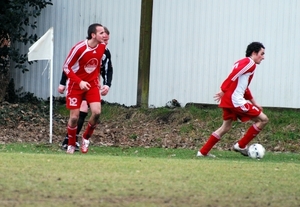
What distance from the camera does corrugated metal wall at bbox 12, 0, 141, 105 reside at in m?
17.9

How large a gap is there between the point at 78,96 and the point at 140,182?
4.15 m

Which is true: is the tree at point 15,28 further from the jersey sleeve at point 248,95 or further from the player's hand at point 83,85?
the jersey sleeve at point 248,95

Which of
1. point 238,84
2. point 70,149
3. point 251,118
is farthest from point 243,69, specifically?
point 70,149

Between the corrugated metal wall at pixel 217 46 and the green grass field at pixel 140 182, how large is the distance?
20.1ft

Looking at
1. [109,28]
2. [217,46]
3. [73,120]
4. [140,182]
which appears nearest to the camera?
[140,182]

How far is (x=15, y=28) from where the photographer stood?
704 inches

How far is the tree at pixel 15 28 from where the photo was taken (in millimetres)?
17688

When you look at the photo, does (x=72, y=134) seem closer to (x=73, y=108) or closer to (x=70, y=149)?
(x=70, y=149)

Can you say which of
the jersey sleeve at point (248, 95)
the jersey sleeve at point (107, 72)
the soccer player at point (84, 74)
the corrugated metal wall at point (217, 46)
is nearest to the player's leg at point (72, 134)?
the soccer player at point (84, 74)

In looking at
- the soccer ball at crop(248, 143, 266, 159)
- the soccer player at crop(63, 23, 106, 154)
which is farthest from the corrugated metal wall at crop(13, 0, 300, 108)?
the soccer player at crop(63, 23, 106, 154)

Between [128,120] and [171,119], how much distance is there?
890mm

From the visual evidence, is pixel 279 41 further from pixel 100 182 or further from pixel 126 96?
pixel 100 182

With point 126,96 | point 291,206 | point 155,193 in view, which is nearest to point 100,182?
point 155,193

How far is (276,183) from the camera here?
Answer: 8.90 m
